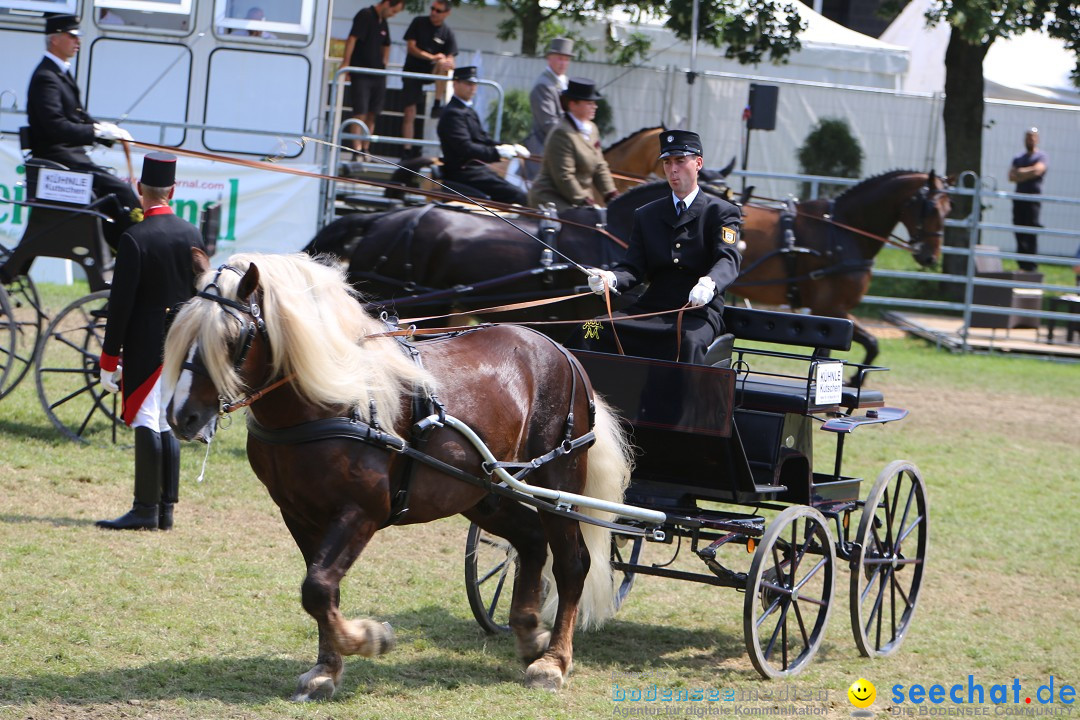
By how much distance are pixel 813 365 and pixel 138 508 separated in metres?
3.49

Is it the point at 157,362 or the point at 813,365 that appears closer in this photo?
→ the point at 813,365

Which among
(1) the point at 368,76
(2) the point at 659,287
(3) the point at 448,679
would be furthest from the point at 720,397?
(1) the point at 368,76

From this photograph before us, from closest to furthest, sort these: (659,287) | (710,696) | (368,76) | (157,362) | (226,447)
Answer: (710,696) → (659,287) → (157,362) → (226,447) → (368,76)

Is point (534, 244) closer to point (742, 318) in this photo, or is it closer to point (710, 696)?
point (742, 318)

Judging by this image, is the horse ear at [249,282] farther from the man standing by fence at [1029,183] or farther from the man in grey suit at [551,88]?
the man standing by fence at [1029,183]

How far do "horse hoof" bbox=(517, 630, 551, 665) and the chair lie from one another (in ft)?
40.5

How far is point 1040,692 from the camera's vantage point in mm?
5129

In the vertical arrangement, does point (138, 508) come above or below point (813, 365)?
below

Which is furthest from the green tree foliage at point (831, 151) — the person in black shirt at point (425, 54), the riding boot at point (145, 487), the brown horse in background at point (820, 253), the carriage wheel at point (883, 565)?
the riding boot at point (145, 487)

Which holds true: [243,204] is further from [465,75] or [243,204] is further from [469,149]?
[469,149]

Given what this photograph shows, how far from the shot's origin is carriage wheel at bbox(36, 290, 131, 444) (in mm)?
8086

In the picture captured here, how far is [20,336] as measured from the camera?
9.64 meters

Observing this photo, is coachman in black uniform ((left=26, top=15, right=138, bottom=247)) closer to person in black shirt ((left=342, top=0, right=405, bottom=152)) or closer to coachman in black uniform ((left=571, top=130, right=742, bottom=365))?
coachman in black uniform ((left=571, top=130, right=742, bottom=365))

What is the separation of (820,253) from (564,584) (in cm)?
706
